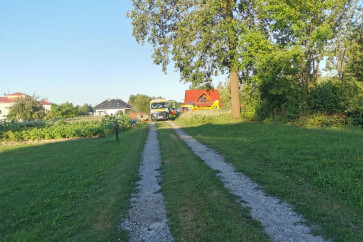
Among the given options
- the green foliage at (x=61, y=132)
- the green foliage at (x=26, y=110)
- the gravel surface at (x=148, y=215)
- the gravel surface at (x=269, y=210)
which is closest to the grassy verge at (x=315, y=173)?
the gravel surface at (x=269, y=210)

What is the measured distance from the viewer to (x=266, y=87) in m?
17.6

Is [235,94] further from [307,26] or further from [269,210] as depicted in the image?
[269,210]

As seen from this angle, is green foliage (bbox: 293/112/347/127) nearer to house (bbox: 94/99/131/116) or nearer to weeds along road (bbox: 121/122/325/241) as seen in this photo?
weeds along road (bbox: 121/122/325/241)

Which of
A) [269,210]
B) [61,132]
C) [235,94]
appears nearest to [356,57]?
[235,94]

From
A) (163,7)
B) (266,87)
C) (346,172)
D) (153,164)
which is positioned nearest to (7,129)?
(163,7)

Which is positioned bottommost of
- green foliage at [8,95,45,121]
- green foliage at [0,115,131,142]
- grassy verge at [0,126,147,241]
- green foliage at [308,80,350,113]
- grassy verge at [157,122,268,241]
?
grassy verge at [0,126,147,241]

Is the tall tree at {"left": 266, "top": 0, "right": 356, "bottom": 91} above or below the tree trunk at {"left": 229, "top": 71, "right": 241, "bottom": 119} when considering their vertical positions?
above

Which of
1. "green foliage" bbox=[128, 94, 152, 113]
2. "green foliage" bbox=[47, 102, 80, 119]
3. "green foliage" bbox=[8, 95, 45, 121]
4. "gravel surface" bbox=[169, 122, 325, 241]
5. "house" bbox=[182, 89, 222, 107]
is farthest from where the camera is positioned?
"green foliage" bbox=[47, 102, 80, 119]

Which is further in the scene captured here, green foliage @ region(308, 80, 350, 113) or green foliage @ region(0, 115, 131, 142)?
green foliage @ region(0, 115, 131, 142)

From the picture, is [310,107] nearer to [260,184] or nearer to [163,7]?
[260,184]

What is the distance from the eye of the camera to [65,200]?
5.77m

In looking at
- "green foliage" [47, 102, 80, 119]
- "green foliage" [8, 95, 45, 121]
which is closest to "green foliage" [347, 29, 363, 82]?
"green foliage" [8, 95, 45, 121]

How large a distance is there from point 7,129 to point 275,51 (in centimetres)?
2374

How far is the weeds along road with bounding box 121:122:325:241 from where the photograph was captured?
145 inches
